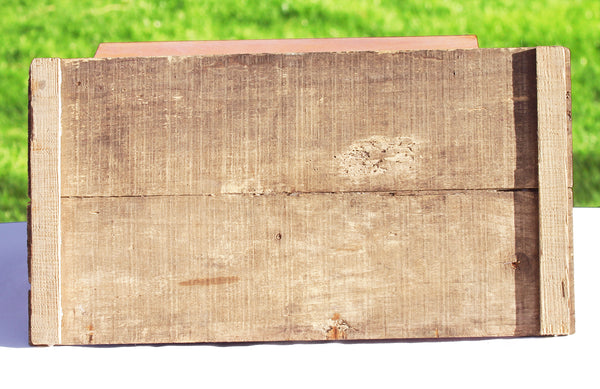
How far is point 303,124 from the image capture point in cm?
165

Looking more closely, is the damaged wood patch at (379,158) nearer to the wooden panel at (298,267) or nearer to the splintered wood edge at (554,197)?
the wooden panel at (298,267)

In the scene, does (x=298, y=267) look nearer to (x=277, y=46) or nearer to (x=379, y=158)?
(x=379, y=158)

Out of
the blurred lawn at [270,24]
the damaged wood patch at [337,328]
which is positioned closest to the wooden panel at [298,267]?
the damaged wood patch at [337,328]

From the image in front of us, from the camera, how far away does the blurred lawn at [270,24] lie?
3.71 m

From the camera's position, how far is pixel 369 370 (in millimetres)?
1454

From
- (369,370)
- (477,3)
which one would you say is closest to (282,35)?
(477,3)

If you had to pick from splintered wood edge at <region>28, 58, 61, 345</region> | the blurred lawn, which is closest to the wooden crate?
splintered wood edge at <region>28, 58, 61, 345</region>

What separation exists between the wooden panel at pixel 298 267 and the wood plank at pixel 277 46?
25.3 inches

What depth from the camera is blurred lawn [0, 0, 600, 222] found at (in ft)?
12.2

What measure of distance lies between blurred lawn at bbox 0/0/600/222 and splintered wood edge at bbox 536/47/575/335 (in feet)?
7.51

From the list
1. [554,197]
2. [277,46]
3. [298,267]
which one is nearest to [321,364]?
[298,267]

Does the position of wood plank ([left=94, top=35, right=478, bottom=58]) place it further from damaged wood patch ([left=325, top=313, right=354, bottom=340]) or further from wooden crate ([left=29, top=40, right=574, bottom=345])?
damaged wood patch ([left=325, top=313, right=354, bottom=340])

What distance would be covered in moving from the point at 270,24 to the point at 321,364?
Answer: 3080 millimetres

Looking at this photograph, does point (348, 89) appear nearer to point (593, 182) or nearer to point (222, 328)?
point (222, 328)
